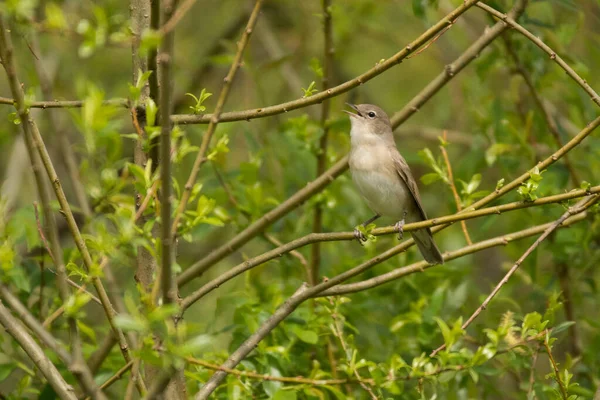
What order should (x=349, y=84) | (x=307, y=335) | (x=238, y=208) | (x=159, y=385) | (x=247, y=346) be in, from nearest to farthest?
(x=159, y=385) → (x=349, y=84) → (x=247, y=346) → (x=307, y=335) → (x=238, y=208)

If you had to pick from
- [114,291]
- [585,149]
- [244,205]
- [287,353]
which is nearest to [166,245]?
[114,291]

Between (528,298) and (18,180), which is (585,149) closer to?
(528,298)

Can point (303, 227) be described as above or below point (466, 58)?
below

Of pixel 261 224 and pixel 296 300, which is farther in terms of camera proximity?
pixel 261 224

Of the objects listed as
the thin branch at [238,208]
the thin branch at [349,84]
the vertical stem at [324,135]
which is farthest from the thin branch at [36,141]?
the vertical stem at [324,135]

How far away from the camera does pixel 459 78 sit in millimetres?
8992

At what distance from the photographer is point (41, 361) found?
119 inches

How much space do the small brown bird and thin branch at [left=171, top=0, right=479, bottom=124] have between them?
78.3 inches

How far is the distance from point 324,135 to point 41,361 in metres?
2.77

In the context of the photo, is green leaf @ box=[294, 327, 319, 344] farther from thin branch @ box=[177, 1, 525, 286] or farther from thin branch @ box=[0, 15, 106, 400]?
thin branch @ box=[0, 15, 106, 400]

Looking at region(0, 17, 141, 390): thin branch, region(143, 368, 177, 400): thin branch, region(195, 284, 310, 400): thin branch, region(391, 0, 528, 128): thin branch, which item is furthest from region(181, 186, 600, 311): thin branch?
region(391, 0, 528, 128): thin branch

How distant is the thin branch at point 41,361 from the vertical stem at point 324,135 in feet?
7.31

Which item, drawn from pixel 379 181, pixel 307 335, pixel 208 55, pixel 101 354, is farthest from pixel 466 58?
pixel 208 55

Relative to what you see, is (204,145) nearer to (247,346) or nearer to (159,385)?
(159,385)
